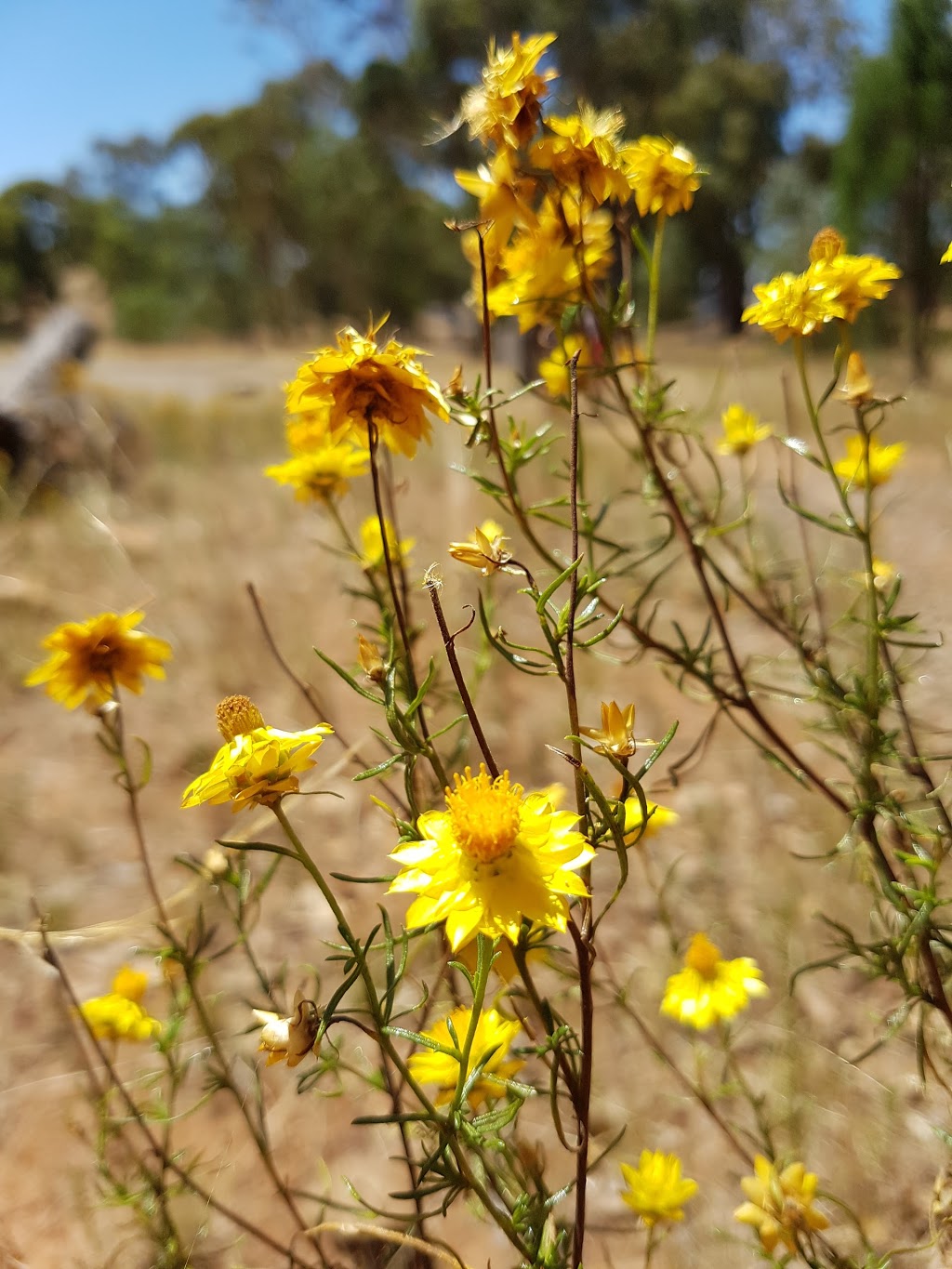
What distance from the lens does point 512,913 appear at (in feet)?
1.69

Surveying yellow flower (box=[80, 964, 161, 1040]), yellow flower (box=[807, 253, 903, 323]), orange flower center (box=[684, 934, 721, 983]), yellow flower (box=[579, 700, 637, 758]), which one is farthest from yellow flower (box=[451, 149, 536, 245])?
yellow flower (box=[80, 964, 161, 1040])

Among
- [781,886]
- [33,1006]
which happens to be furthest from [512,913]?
[33,1006]

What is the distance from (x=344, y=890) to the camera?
1731mm

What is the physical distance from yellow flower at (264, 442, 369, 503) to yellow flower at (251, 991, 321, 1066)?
598 mm

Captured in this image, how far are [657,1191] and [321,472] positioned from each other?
94 centimetres

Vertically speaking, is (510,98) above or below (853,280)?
above

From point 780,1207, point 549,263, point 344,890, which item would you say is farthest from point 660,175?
point 344,890

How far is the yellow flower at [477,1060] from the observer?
72 centimetres

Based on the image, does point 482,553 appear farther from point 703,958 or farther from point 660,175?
point 703,958

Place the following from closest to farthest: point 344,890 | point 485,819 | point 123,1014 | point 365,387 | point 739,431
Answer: point 485,819, point 365,387, point 123,1014, point 739,431, point 344,890

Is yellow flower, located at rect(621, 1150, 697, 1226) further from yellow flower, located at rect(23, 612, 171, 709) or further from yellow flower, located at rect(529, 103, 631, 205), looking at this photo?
yellow flower, located at rect(529, 103, 631, 205)

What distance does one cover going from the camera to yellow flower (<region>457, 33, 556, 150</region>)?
0.67 m

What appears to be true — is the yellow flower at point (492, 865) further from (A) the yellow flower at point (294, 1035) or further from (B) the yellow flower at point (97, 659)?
(B) the yellow flower at point (97, 659)

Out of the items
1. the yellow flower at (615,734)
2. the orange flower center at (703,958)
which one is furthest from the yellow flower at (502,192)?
the orange flower center at (703,958)
